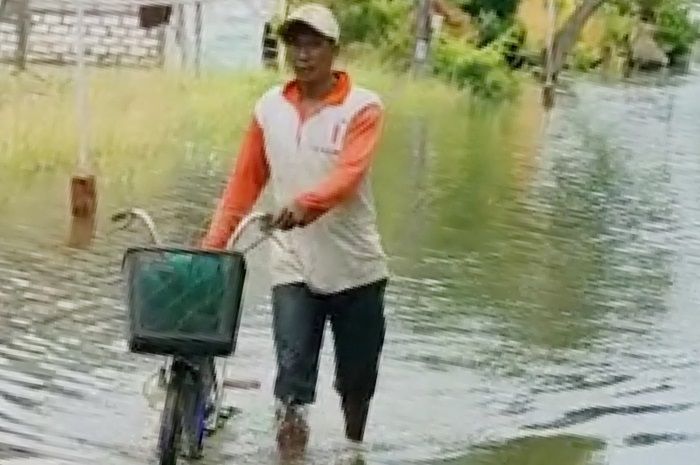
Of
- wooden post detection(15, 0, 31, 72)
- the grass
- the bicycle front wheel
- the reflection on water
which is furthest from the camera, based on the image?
wooden post detection(15, 0, 31, 72)

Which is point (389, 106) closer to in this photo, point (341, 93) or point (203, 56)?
point (203, 56)

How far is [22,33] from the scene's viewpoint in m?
22.0

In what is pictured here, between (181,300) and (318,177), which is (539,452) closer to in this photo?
(318,177)

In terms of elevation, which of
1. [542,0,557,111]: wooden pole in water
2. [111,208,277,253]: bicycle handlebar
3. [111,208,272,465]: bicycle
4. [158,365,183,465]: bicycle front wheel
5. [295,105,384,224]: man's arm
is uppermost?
[295,105,384,224]: man's arm

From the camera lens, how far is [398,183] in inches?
658

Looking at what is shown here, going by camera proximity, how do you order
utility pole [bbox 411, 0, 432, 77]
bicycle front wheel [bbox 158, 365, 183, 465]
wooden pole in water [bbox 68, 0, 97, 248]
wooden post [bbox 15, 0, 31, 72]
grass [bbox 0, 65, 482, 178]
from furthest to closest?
utility pole [bbox 411, 0, 432, 77] → wooden post [bbox 15, 0, 31, 72] → grass [bbox 0, 65, 482, 178] → wooden pole in water [bbox 68, 0, 97, 248] → bicycle front wheel [bbox 158, 365, 183, 465]

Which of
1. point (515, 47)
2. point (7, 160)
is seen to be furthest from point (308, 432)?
point (515, 47)

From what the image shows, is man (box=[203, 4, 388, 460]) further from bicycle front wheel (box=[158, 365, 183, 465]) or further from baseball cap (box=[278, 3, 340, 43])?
bicycle front wheel (box=[158, 365, 183, 465])

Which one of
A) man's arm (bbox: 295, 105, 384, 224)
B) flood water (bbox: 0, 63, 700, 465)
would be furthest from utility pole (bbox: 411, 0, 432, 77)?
man's arm (bbox: 295, 105, 384, 224)

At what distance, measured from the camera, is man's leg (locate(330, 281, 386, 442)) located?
680 centimetres

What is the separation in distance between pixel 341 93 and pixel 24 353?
2.92 m

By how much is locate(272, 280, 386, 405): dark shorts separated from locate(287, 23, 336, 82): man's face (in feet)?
2.72

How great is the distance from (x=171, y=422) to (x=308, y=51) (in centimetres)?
140

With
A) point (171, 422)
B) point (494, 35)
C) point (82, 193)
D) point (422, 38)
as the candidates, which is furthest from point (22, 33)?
point (494, 35)
